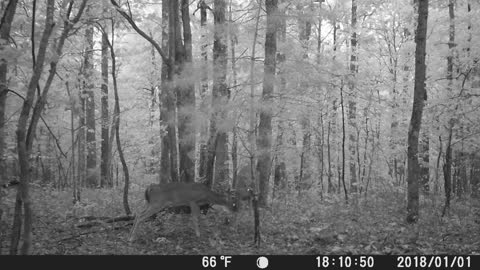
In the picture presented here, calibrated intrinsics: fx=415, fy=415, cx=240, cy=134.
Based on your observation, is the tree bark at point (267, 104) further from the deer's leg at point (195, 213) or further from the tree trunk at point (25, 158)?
the tree trunk at point (25, 158)

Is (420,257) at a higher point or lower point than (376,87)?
lower

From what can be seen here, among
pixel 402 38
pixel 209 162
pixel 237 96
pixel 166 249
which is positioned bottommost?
pixel 166 249

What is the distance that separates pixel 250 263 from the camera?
6730mm

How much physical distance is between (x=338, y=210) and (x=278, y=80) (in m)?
4.06

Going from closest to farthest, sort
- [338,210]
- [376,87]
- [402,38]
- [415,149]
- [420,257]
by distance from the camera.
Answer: [420,257], [415,149], [338,210], [376,87], [402,38]

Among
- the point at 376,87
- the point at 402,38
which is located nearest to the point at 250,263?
the point at 376,87

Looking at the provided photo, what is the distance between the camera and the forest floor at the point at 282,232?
7777mm

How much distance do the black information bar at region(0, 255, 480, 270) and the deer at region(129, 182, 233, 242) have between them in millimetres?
1279

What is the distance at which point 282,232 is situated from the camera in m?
9.07

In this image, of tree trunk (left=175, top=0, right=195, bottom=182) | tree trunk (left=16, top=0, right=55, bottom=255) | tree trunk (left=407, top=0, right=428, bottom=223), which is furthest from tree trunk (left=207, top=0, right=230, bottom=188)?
tree trunk (left=407, top=0, right=428, bottom=223)

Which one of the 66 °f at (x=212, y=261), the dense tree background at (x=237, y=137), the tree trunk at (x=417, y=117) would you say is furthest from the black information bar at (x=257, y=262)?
the tree trunk at (x=417, y=117)

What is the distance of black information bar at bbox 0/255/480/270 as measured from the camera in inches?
251

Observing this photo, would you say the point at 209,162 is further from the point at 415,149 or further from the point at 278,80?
the point at 415,149

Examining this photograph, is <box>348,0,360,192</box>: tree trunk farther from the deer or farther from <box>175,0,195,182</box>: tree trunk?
the deer
